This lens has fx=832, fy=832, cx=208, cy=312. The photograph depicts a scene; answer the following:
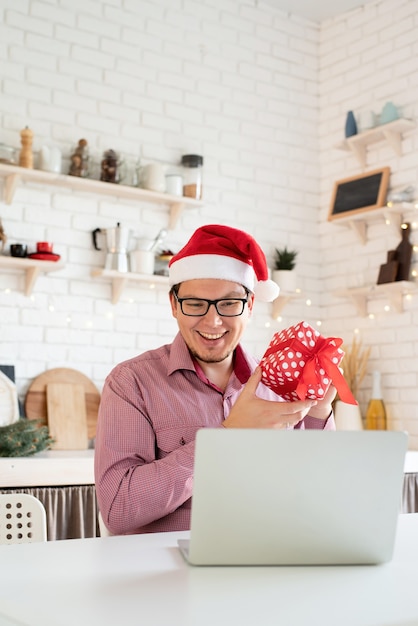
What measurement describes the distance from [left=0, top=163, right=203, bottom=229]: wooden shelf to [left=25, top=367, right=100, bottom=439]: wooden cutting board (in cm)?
84

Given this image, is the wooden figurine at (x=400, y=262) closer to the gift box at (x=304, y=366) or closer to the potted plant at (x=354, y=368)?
the potted plant at (x=354, y=368)

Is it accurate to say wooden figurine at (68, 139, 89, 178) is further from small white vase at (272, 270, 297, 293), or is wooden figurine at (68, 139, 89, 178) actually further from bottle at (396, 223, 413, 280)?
bottle at (396, 223, 413, 280)

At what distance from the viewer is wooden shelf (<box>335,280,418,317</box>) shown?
14.1ft

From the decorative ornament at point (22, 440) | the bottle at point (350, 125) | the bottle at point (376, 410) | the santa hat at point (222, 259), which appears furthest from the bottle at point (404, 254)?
the santa hat at point (222, 259)

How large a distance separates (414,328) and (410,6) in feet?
5.73

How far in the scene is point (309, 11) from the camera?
16.2ft

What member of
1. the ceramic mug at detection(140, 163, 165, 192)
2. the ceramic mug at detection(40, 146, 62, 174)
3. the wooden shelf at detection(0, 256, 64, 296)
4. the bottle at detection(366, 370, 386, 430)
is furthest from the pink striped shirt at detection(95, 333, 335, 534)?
the bottle at detection(366, 370, 386, 430)

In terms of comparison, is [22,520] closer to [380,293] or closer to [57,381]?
[57,381]

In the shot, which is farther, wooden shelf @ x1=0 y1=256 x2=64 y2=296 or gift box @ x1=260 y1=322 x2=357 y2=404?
wooden shelf @ x1=0 y1=256 x2=64 y2=296

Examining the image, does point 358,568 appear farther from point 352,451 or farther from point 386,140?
point 386,140

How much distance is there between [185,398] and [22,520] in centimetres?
50

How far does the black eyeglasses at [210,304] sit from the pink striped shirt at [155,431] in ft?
0.32

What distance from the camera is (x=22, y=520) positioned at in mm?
1952

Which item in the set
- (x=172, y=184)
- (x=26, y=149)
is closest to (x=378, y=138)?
(x=172, y=184)
